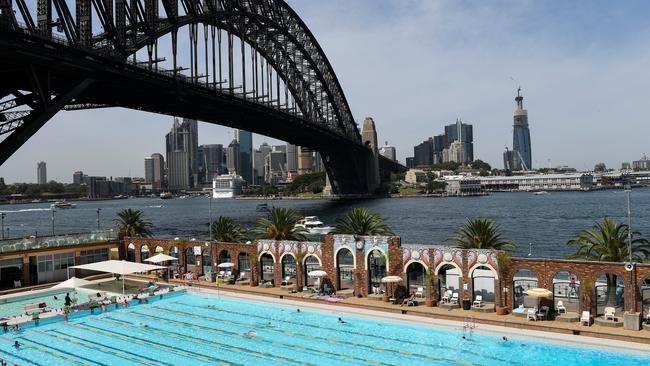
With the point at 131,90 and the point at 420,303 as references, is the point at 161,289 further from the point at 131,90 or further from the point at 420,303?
the point at 131,90

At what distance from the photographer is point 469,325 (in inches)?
1083

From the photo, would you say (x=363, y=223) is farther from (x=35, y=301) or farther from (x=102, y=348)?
(x=35, y=301)

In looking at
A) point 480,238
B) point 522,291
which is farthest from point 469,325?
point 480,238

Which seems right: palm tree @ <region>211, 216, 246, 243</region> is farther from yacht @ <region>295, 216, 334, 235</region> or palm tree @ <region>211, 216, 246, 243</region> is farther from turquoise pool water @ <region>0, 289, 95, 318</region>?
yacht @ <region>295, 216, 334, 235</region>

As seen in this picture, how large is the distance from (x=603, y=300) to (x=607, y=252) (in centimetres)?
339

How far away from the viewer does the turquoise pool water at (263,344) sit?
2369 centimetres

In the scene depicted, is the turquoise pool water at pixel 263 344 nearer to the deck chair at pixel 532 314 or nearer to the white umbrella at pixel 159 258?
the deck chair at pixel 532 314

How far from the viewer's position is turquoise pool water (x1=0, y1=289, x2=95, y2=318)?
35.2m

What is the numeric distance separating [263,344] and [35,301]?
20.4 m

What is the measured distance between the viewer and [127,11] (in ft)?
194

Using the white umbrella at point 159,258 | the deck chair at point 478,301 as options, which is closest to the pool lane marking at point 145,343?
the white umbrella at point 159,258

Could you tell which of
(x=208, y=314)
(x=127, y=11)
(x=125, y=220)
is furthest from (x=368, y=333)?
(x=127, y=11)

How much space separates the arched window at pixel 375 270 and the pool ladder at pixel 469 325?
6779mm

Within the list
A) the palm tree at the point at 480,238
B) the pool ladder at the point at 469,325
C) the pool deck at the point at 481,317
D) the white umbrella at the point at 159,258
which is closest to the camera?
the pool deck at the point at 481,317
